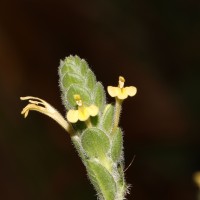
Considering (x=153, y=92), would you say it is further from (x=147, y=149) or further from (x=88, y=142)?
(x=88, y=142)

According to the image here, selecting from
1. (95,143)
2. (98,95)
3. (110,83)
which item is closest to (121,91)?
(98,95)

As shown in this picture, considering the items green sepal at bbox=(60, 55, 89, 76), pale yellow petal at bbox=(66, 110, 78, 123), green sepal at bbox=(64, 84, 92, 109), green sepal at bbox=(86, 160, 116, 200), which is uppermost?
green sepal at bbox=(60, 55, 89, 76)

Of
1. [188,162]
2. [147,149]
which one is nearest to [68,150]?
[147,149]

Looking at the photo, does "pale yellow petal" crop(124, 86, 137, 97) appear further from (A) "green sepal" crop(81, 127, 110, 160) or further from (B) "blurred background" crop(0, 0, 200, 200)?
(B) "blurred background" crop(0, 0, 200, 200)

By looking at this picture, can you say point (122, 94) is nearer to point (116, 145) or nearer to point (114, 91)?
point (114, 91)

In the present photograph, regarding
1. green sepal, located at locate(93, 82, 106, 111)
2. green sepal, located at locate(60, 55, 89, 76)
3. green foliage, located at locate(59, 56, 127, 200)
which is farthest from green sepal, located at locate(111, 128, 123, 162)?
green sepal, located at locate(60, 55, 89, 76)
